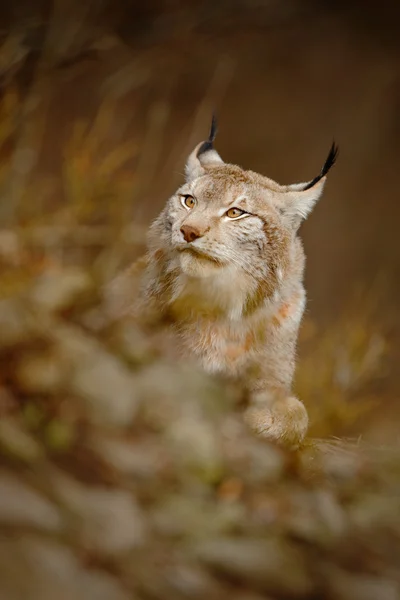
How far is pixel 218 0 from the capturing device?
4703 millimetres

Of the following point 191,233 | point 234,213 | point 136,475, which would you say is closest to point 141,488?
point 136,475

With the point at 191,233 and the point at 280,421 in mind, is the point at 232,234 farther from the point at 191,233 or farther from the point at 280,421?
the point at 280,421

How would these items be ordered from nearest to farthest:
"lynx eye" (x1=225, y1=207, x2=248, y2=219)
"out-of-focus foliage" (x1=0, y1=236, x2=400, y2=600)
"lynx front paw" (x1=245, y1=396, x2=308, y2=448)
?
"out-of-focus foliage" (x1=0, y1=236, x2=400, y2=600), "lynx front paw" (x1=245, y1=396, x2=308, y2=448), "lynx eye" (x1=225, y1=207, x2=248, y2=219)

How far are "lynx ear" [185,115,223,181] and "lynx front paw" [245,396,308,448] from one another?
0.97 m

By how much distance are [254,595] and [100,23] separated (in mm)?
3493

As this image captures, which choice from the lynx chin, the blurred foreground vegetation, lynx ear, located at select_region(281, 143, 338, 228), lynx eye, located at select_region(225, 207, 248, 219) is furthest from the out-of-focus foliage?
lynx ear, located at select_region(281, 143, 338, 228)

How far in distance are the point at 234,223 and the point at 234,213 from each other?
0.19ft

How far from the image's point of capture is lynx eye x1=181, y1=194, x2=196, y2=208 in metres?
2.69

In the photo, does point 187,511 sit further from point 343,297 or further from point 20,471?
point 343,297

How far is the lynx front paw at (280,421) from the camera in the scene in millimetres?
2332

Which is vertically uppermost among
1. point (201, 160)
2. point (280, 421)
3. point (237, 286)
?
point (201, 160)

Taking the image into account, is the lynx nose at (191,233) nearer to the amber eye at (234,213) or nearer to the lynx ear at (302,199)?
the amber eye at (234,213)

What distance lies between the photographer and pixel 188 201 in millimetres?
2709

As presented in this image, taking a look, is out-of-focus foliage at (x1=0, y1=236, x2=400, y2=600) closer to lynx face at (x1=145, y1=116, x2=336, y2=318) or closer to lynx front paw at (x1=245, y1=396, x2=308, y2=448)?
lynx front paw at (x1=245, y1=396, x2=308, y2=448)
